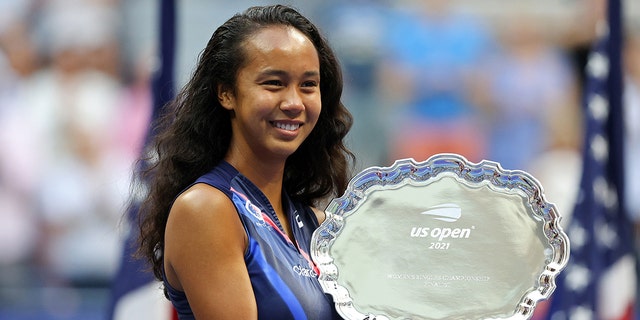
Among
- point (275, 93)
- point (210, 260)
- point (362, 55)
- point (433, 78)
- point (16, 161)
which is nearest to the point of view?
point (210, 260)

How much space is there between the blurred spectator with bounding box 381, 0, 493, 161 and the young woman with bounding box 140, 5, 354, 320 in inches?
138

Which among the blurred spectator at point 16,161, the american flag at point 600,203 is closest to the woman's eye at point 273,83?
the american flag at point 600,203

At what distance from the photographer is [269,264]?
2.31 metres

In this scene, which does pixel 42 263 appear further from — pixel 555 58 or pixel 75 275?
pixel 555 58

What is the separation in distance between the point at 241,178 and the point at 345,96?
386 centimetres

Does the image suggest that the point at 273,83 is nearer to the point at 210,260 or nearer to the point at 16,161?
the point at 210,260

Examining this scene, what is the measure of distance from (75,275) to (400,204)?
3845 mm

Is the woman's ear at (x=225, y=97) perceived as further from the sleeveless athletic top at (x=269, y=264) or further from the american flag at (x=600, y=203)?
the american flag at (x=600, y=203)

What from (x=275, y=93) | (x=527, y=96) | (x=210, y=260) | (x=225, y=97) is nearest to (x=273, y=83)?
(x=275, y=93)

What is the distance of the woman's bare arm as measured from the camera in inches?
88.0

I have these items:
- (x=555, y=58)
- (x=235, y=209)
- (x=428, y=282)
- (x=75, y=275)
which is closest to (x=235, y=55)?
(x=235, y=209)

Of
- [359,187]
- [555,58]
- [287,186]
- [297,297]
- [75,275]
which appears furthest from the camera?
[555,58]

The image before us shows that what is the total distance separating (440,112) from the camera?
618cm

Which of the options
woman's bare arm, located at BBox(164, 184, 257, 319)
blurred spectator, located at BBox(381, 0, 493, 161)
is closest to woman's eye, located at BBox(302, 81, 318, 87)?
woman's bare arm, located at BBox(164, 184, 257, 319)
